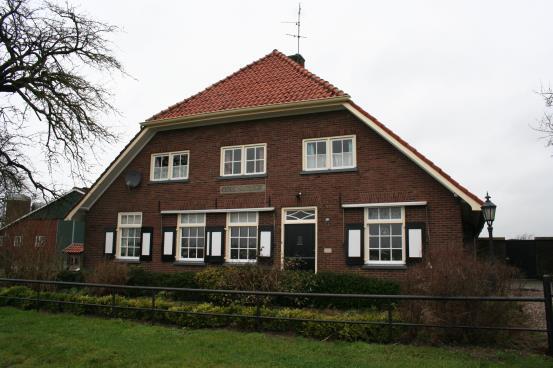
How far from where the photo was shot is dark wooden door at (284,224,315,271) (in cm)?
1478

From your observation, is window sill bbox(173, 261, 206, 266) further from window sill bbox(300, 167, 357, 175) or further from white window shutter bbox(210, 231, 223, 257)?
window sill bbox(300, 167, 357, 175)

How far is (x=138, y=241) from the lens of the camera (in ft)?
59.2

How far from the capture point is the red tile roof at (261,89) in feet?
51.3

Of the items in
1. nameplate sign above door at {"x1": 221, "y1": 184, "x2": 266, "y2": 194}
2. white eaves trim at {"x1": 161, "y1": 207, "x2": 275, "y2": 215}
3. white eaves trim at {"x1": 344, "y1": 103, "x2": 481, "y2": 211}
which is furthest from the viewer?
nameplate sign above door at {"x1": 221, "y1": 184, "x2": 266, "y2": 194}

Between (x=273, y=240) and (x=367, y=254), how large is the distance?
3138 mm

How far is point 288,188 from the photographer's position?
15422mm

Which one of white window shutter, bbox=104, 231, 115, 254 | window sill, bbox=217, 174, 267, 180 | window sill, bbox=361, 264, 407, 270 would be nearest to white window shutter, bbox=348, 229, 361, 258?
window sill, bbox=361, 264, 407, 270

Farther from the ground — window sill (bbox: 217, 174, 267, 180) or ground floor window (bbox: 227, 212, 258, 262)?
window sill (bbox: 217, 174, 267, 180)

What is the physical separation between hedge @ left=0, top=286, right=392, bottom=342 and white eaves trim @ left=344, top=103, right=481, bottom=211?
4.82m

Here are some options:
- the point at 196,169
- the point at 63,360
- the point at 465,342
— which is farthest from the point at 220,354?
the point at 196,169

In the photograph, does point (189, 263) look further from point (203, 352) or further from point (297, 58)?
point (297, 58)

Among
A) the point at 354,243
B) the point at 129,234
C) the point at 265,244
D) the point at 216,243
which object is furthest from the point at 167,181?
the point at 354,243

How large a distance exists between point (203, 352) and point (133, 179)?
11.9 m

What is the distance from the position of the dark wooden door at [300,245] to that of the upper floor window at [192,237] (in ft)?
11.2
